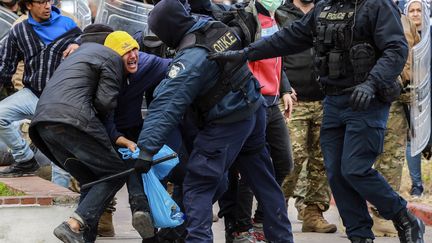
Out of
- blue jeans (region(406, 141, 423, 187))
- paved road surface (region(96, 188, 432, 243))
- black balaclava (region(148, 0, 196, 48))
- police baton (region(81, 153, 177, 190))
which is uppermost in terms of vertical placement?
black balaclava (region(148, 0, 196, 48))

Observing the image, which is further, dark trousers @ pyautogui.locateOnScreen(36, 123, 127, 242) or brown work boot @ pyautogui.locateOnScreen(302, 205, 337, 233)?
brown work boot @ pyautogui.locateOnScreen(302, 205, 337, 233)

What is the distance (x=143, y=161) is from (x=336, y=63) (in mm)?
1409

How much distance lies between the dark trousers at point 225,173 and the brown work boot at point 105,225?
5.19ft

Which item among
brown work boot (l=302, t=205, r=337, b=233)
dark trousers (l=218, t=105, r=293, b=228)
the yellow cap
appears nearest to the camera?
the yellow cap

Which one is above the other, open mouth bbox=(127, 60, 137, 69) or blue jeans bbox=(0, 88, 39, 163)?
open mouth bbox=(127, 60, 137, 69)

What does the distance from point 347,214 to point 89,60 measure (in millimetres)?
1991

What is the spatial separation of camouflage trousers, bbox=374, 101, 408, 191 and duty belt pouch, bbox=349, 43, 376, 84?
1800 millimetres

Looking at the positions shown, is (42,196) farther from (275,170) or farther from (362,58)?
(362,58)

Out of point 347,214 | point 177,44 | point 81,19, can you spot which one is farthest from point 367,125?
point 81,19

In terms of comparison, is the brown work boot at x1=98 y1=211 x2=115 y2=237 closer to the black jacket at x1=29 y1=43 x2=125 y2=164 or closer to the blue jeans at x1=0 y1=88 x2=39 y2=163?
the blue jeans at x1=0 y1=88 x2=39 y2=163

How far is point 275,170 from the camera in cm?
795

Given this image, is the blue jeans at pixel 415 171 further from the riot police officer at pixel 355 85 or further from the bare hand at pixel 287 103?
the riot police officer at pixel 355 85

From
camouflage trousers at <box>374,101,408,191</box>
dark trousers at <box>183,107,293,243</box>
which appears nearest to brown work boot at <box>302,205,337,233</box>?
camouflage trousers at <box>374,101,408,191</box>

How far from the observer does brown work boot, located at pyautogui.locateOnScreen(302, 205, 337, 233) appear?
8.62 meters
